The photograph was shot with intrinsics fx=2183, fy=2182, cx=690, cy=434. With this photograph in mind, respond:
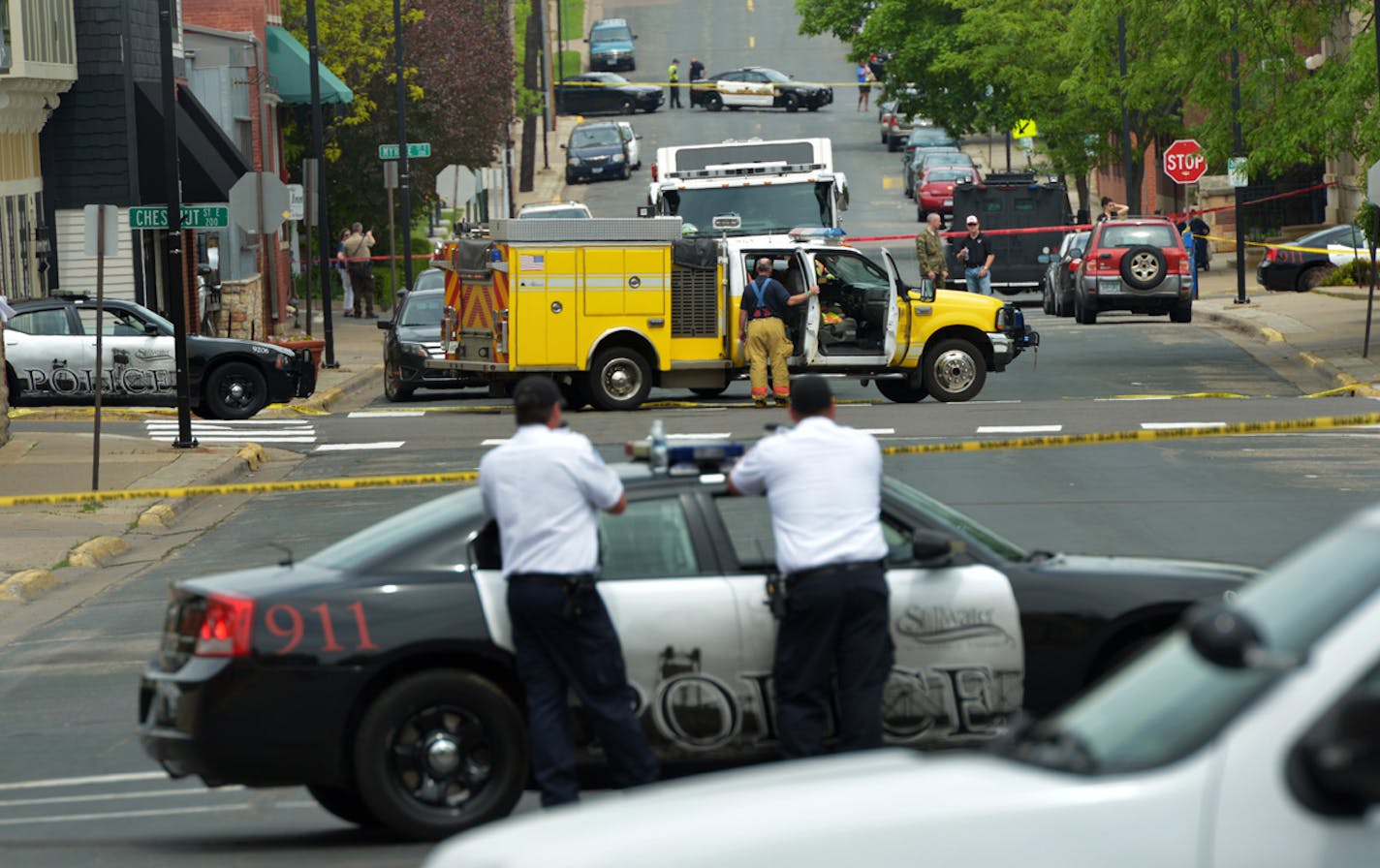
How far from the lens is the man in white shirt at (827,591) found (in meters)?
7.75

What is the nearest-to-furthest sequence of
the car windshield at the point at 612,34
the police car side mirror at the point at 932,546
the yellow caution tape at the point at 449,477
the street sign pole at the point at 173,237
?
the police car side mirror at the point at 932,546 < the yellow caution tape at the point at 449,477 < the street sign pole at the point at 173,237 < the car windshield at the point at 612,34

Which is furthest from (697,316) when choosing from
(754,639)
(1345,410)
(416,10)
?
(416,10)

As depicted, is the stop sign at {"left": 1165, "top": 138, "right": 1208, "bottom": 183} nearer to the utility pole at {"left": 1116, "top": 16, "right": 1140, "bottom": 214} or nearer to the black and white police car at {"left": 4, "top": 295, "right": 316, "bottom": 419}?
the utility pole at {"left": 1116, "top": 16, "right": 1140, "bottom": 214}

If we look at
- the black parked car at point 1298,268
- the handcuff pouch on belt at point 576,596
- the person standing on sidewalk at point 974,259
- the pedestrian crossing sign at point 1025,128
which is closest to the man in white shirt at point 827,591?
the handcuff pouch on belt at point 576,596

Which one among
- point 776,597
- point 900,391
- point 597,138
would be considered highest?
point 597,138

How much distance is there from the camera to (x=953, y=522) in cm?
862

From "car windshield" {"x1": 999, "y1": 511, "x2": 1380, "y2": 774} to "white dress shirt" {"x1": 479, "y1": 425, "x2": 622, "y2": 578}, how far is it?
10.9ft

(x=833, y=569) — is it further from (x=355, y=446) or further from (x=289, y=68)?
(x=289, y=68)

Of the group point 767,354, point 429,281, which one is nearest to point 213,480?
point 767,354

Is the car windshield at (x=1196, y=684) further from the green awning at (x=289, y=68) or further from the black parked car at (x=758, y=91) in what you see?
the black parked car at (x=758, y=91)

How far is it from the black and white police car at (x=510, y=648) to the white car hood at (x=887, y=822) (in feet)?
11.9

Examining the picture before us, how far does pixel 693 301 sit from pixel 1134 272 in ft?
37.1

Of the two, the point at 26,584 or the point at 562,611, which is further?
the point at 26,584

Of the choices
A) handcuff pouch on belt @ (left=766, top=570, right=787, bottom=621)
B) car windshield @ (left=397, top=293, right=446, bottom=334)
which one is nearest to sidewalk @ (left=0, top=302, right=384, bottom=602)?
car windshield @ (left=397, top=293, right=446, bottom=334)
